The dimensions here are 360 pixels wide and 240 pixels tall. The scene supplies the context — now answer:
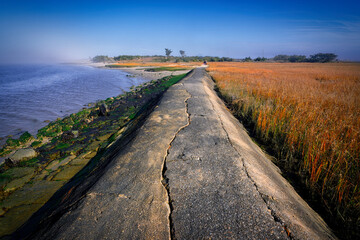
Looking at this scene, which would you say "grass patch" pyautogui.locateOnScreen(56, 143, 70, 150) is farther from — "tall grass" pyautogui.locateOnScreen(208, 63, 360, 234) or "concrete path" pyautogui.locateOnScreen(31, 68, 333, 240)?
"tall grass" pyautogui.locateOnScreen(208, 63, 360, 234)

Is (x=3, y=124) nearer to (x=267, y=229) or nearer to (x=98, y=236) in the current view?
(x=98, y=236)

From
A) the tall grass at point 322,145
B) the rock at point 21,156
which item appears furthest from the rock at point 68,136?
the tall grass at point 322,145

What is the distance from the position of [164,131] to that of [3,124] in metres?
9.36

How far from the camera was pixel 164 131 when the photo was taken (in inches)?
133

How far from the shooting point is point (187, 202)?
5.49ft

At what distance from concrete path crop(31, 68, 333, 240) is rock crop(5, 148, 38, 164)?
3.64m

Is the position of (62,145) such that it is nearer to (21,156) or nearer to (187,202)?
(21,156)

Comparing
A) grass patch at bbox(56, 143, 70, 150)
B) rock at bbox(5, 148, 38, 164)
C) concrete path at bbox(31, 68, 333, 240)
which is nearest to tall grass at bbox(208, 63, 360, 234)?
concrete path at bbox(31, 68, 333, 240)

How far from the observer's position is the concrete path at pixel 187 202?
1382mm

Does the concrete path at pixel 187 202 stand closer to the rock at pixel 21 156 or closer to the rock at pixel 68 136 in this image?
the rock at pixel 21 156

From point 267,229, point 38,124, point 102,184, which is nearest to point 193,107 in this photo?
Result: point 102,184

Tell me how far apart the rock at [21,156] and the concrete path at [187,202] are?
11.9ft

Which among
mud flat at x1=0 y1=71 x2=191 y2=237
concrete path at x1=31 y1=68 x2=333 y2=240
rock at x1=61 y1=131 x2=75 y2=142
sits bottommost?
mud flat at x1=0 y1=71 x2=191 y2=237

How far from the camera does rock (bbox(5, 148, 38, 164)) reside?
4.09 m
